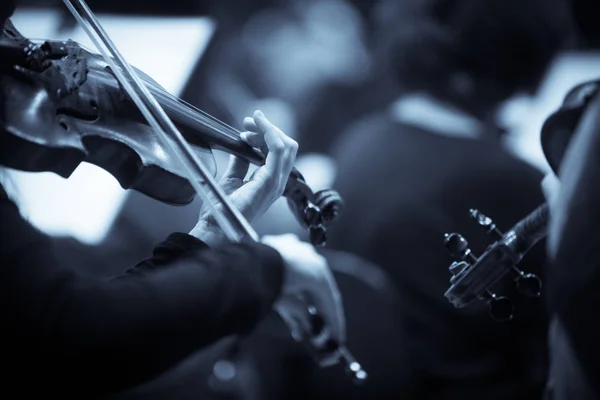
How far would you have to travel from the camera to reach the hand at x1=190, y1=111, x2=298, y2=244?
2.33 feet

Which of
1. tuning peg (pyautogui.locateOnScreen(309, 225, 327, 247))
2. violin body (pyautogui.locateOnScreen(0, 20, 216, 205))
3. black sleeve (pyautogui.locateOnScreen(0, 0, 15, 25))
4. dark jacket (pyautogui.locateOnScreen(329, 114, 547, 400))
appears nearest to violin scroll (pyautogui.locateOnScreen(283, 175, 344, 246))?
tuning peg (pyautogui.locateOnScreen(309, 225, 327, 247))

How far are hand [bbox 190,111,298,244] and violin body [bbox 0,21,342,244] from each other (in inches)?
0.6

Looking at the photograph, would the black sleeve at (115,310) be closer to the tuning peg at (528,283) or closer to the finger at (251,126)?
the finger at (251,126)

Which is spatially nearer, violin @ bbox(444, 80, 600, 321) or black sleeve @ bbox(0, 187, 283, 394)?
black sleeve @ bbox(0, 187, 283, 394)

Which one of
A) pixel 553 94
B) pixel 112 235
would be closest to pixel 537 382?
pixel 553 94

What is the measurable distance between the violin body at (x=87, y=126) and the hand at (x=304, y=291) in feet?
0.33

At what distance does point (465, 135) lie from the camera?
115 centimetres

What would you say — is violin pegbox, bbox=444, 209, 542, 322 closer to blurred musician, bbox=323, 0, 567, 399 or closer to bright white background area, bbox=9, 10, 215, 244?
blurred musician, bbox=323, 0, 567, 399

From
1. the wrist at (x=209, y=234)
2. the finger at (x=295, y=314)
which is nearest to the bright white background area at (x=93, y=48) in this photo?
the wrist at (x=209, y=234)

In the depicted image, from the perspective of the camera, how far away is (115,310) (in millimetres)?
583

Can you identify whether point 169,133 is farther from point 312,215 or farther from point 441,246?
point 441,246

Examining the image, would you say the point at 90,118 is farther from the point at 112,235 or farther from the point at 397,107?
the point at 397,107

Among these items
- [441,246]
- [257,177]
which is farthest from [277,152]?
[441,246]

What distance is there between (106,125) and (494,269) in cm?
41
